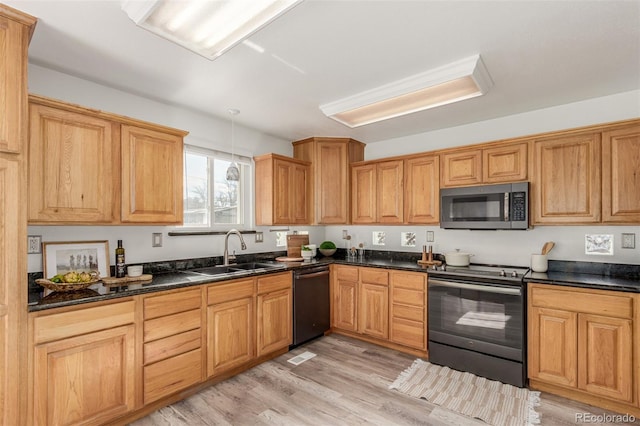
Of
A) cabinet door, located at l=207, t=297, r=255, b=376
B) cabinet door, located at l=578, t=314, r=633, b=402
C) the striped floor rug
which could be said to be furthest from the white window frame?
cabinet door, located at l=578, t=314, r=633, b=402

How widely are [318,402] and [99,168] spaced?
2451 mm

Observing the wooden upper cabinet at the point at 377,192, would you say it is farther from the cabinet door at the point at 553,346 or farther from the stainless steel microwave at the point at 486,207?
the cabinet door at the point at 553,346

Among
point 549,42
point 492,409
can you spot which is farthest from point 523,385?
point 549,42

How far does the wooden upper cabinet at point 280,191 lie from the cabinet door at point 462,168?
177 centimetres

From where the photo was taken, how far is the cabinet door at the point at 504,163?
3041 mm

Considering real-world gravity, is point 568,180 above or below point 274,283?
above

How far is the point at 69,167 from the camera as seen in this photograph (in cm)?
220

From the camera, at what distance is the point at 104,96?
2.71 meters

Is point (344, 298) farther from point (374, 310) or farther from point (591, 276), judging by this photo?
point (591, 276)

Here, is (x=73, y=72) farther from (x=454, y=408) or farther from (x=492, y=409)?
(x=492, y=409)

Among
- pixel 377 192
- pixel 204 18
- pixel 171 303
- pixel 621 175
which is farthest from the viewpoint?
pixel 377 192

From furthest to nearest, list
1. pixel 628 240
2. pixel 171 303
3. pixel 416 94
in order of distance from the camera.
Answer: pixel 628 240
pixel 416 94
pixel 171 303

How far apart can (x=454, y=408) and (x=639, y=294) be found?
1.57 m

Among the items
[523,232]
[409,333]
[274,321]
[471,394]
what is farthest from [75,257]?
[523,232]
